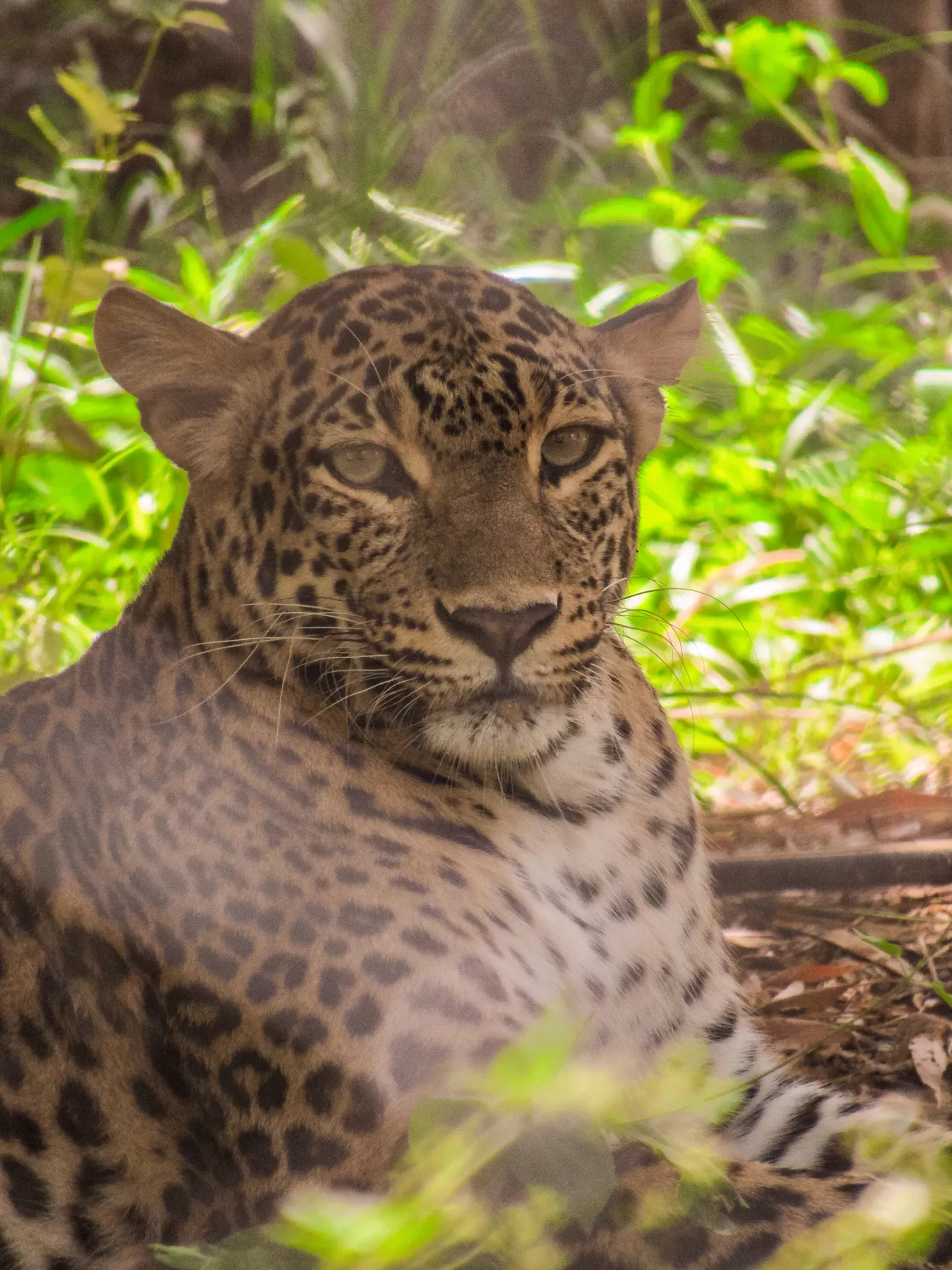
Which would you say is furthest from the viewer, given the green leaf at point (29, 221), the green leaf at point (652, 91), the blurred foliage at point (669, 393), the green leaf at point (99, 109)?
the green leaf at point (652, 91)

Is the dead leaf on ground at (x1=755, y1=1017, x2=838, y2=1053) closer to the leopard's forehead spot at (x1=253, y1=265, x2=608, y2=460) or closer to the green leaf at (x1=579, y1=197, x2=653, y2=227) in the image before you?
the leopard's forehead spot at (x1=253, y1=265, x2=608, y2=460)

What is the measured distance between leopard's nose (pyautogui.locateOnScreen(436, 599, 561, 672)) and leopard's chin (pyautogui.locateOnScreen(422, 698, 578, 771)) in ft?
0.38

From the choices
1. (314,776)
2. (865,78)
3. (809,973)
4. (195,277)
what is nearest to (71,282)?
(195,277)

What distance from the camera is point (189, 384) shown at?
2.86 metres

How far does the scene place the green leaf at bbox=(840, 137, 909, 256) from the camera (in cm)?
652

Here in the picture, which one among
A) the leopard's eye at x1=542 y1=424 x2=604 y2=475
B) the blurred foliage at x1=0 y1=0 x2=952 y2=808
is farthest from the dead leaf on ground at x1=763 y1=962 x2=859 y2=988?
the leopard's eye at x1=542 y1=424 x2=604 y2=475

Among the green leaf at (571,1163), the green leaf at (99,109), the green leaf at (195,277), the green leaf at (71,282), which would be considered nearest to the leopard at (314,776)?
the green leaf at (571,1163)

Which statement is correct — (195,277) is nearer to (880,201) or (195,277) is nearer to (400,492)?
(880,201)

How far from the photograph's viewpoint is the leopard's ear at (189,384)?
2.83m

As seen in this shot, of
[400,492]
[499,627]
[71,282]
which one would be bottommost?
[499,627]

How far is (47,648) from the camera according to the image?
15.3ft

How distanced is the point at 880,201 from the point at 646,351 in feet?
12.5

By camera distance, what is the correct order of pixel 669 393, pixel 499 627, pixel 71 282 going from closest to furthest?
pixel 499 627 < pixel 669 393 < pixel 71 282

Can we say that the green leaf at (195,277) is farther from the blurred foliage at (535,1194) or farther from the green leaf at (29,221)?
the blurred foliage at (535,1194)
